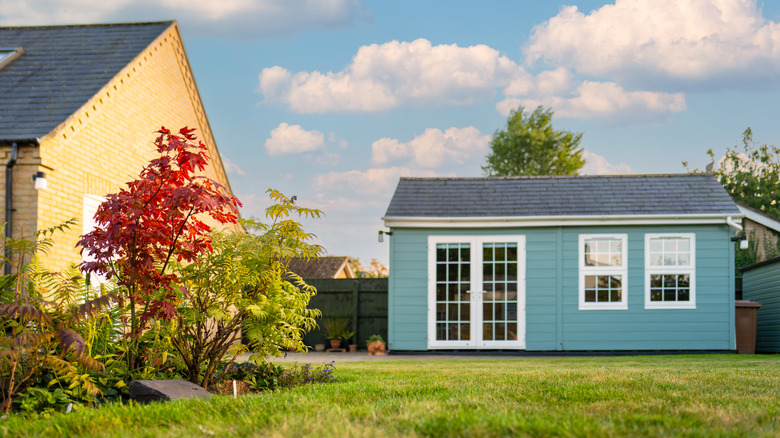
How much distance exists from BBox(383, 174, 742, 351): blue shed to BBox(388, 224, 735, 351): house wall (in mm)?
19

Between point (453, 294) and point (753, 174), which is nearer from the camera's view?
point (453, 294)

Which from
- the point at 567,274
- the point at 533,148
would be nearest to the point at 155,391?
the point at 567,274

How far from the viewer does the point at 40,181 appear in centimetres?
860

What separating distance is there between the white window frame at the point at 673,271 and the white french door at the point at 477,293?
2362 millimetres

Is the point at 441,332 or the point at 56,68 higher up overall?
the point at 56,68

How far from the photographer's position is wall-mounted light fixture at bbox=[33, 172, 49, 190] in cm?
860

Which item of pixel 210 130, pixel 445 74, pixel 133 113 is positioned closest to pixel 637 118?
pixel 445 74

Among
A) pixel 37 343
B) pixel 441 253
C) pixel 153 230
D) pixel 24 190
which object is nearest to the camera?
pixel 37 343

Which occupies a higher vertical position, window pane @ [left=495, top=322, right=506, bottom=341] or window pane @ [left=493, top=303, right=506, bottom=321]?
window pane @ [left=493, top=303, right=506, bottom=321]

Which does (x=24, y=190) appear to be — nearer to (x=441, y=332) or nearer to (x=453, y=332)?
(x=441, y=332)

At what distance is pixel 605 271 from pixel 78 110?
31.7ft

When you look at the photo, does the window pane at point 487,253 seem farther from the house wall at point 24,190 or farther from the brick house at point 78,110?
the house wall at point 24,190

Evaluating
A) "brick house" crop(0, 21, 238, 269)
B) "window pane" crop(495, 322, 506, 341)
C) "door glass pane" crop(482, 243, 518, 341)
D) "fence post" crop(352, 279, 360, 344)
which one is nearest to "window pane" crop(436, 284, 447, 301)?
"door glass pane" crop(482, 243, 518, 341)

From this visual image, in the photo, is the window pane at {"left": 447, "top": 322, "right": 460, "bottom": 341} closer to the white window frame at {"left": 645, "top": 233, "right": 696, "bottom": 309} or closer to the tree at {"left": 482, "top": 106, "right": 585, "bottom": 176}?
the white window frame at {"left": 645, "top": 233, "right": 696, "bottom": 309}
